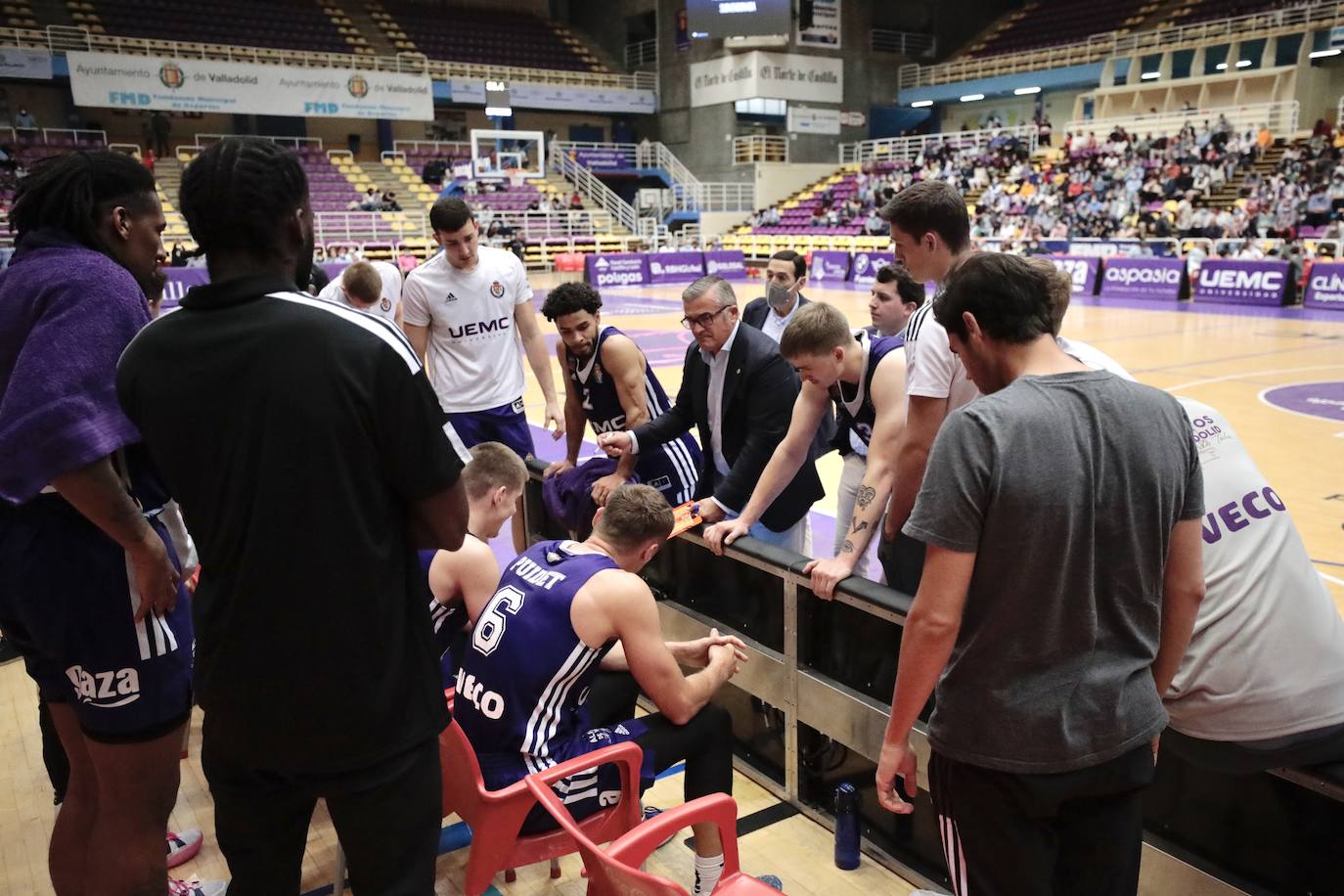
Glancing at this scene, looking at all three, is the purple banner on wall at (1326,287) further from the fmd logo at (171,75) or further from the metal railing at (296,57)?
the fmd logo at (171,75)

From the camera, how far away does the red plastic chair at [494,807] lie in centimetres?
245

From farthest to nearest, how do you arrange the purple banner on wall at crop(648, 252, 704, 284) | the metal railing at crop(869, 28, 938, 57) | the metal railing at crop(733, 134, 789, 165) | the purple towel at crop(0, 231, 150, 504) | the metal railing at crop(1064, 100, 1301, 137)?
the metal railing at crop(869, 28, 938, 57) < the metal railing at crop(733, 134, 789, 165) < the metal railing at crop(1064, 100, 1301, 137) < the purple banner on wall at crop(648, 252, 704, 284) < the purple towel at crop(0, 231, 150, 504)

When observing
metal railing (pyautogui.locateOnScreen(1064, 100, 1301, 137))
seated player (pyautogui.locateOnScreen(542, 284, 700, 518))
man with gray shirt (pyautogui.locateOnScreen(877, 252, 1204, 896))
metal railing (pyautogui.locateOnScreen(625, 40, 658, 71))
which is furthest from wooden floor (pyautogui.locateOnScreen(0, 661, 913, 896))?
metal railing (pyautogui.locateOnScreen(625, 40, 658, 71))

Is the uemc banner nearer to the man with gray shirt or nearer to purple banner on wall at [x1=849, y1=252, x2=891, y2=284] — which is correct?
purple banner on wall at [x1=849, y1=252, x2=891, y2=284]

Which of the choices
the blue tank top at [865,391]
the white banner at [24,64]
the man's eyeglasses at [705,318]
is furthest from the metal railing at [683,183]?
the blue tank top at [865,391]

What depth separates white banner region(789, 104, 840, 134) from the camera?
121 feet

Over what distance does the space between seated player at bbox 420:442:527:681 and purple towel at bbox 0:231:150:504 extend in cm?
115

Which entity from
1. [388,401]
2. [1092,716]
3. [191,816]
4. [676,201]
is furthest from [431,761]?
[676,201]

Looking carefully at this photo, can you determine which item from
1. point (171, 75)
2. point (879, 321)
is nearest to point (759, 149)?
point (171, 75)

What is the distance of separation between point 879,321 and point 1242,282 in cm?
1685

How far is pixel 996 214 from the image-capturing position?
26.7 meters

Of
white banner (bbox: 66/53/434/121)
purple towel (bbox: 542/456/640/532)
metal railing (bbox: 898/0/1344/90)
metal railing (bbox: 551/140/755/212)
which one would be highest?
metal railing (bbox: 898/0/1344/90)

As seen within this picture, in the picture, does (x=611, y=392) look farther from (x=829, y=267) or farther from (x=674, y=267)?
(x=829, y=267)

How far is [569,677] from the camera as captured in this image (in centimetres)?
265
